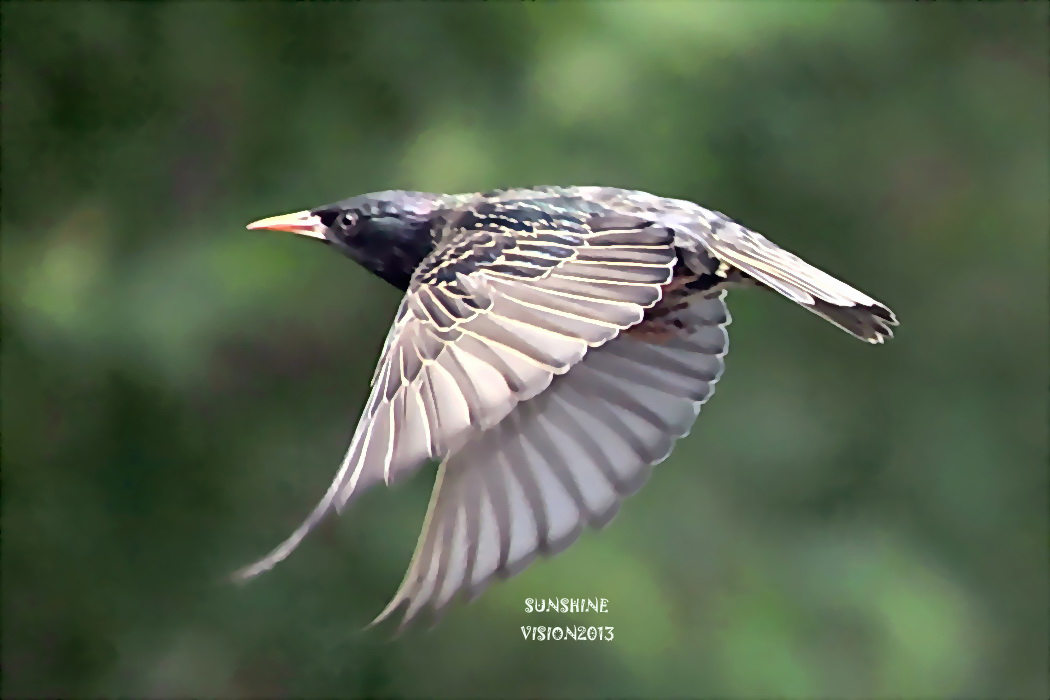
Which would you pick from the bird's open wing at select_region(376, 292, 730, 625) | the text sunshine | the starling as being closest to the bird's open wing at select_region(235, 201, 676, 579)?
the starling

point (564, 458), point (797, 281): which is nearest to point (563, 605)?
point (564, 458)

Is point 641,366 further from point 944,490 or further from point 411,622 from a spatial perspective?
point 944,490

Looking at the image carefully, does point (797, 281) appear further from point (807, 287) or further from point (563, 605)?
point (563, 605)

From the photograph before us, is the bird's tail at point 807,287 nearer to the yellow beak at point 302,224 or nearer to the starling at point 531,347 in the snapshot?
the starling at point 531,347

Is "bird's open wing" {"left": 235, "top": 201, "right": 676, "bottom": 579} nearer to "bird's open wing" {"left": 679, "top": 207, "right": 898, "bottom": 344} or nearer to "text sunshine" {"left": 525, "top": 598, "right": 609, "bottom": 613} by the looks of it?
"bird's open wing" {"left": 679, "top": 207, "right": 898, "bottom": 344}

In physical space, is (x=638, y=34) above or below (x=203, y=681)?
above

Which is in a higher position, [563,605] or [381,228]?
[381,228]

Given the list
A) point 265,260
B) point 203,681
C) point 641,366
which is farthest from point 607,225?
point 203,681
